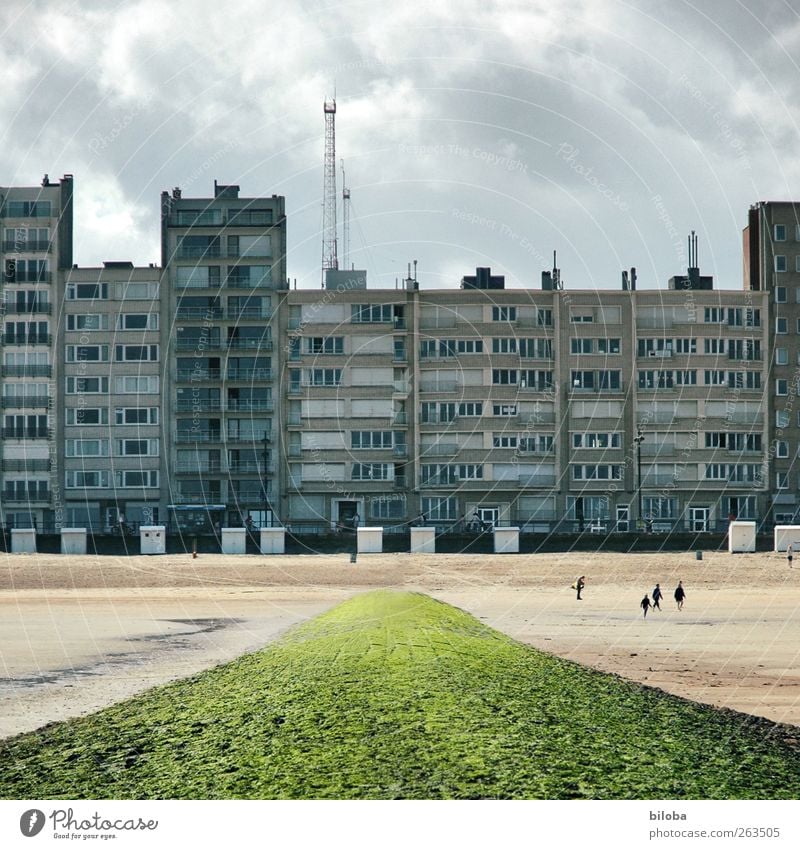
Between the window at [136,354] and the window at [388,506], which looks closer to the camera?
the window at [388,506]

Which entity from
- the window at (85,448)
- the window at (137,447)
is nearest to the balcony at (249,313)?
the window at (137,447)

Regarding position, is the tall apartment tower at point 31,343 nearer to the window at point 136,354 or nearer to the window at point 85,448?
the window at point 85,448

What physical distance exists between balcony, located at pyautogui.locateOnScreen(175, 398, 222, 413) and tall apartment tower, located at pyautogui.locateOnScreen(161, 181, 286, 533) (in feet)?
0.28

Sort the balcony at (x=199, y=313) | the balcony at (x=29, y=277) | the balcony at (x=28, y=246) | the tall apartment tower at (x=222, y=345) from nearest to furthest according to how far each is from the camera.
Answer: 1. the balcony at (x=28, y=246)
2. the tall apartment tower at (x=222, y=345)
3. the balcony at (x=199, y=313)
4. the balcony at (x=29, y=277)

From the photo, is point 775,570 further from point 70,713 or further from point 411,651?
point 70,713

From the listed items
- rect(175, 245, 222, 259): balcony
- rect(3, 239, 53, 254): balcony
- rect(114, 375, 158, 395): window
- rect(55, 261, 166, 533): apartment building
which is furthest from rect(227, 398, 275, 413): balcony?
rect(3, 239, 53, 254): balcony

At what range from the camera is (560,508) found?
10188 cm

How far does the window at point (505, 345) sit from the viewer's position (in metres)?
104

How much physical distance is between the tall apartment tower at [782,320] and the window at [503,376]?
22.2 m

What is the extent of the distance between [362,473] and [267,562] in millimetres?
22026

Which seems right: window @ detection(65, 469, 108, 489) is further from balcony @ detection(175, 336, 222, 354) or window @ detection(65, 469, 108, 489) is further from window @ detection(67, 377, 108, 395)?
balcony @ detection(175, 336, 222, 354)

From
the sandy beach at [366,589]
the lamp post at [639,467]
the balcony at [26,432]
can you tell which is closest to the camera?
the sandy beach at [366,589]

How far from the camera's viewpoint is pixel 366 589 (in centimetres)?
6894
